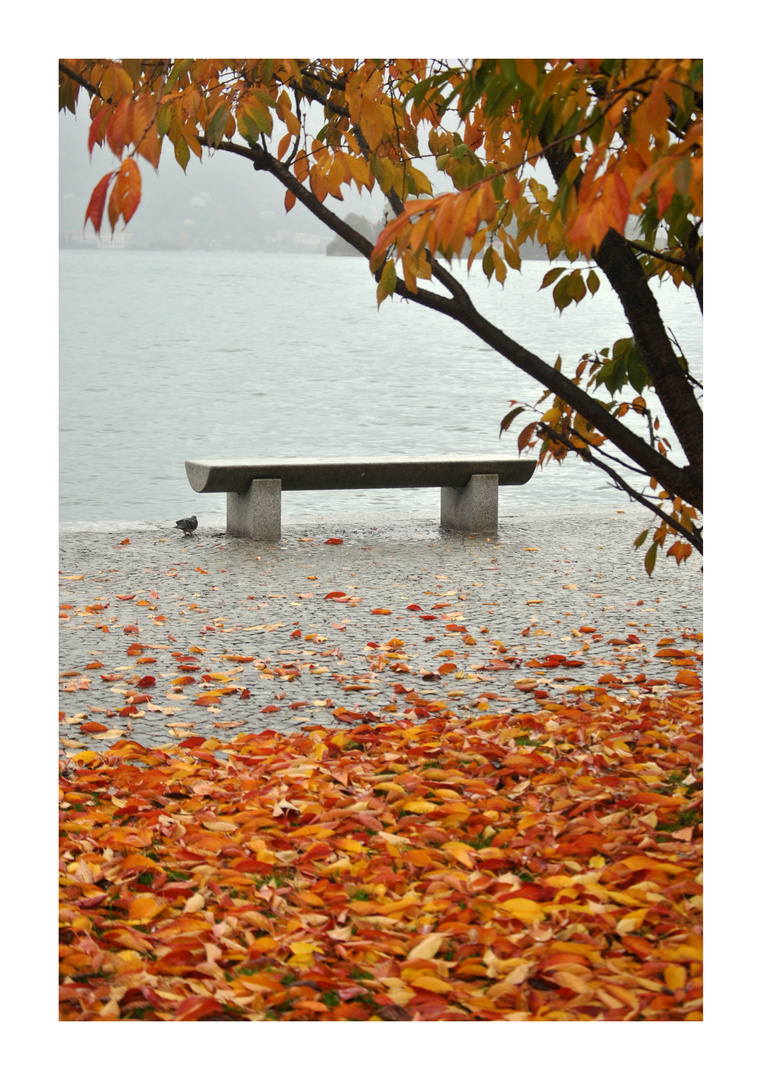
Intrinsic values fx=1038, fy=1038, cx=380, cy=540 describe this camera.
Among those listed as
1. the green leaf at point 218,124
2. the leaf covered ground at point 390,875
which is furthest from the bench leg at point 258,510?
the green leaf at point 218,124

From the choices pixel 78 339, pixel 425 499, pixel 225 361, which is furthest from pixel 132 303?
pixel 425 499

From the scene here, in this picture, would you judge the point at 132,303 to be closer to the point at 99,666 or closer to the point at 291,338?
the point at 291,338

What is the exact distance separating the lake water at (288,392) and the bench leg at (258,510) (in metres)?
1.21

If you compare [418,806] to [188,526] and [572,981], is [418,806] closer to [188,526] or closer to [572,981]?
[572,981]

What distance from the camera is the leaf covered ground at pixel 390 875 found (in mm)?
2158

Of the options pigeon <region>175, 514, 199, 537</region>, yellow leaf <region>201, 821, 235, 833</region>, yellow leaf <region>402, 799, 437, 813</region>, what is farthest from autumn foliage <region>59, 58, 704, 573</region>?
pigeon <region>175, 514, 199, 537</region>

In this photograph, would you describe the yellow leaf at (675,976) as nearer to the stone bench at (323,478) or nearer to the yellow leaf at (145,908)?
the yellow leaf at (145,908)

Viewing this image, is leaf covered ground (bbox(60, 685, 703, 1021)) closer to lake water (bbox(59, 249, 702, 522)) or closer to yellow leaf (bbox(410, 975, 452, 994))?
yellow leaf (bbox(410, 975, 452, 994))

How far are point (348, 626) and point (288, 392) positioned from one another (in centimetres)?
2145

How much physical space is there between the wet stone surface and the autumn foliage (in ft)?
4.84

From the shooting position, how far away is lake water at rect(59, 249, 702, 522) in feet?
39.6

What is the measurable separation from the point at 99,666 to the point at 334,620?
134 centimetres

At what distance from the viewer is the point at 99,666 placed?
4812 millimetres

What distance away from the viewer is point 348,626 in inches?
217
